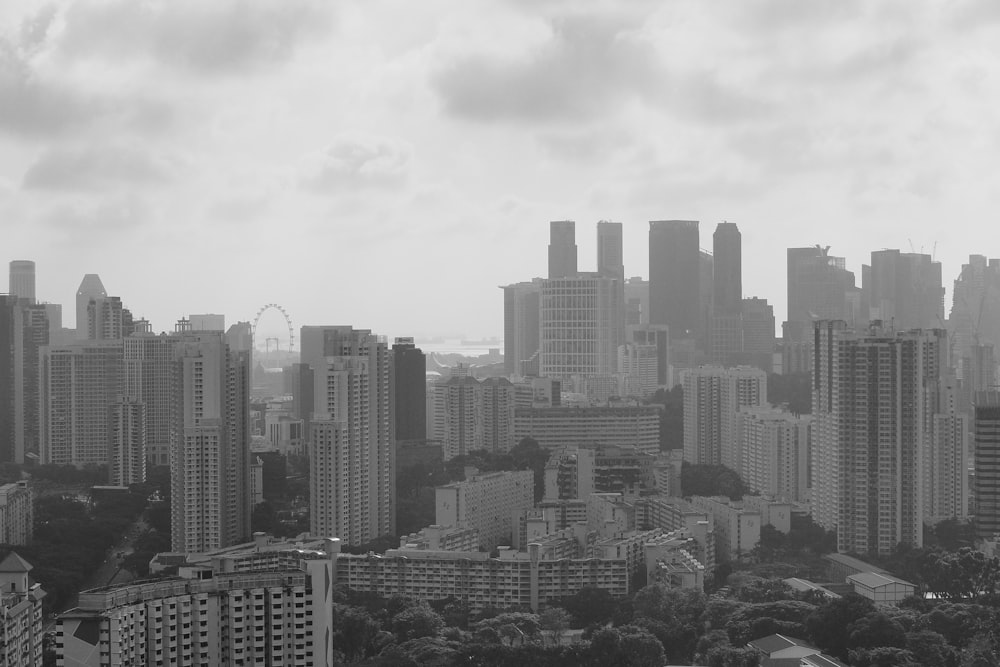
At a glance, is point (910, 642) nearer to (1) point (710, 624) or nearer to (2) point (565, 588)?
(1) point (710, 624)

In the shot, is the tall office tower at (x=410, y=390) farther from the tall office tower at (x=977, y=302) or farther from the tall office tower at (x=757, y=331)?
the tall office tower at (x=757, y=331)

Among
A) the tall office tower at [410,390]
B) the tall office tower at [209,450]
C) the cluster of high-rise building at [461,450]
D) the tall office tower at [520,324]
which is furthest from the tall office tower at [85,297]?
the tall office tower at [520,324]

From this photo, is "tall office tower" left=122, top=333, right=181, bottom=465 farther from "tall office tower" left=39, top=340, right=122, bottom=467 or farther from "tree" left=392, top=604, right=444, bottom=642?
"tree" left=392, top=604, right=444, bottom=642

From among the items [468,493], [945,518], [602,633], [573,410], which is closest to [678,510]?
[468,493]

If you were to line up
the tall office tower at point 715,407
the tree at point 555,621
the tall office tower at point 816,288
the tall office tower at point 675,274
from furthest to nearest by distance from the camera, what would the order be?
1. the tall office tower at point 675,274
2. the tall office tower at point 816,288
3. the tall office tower at point 715,407
4. the tree at point 555,621

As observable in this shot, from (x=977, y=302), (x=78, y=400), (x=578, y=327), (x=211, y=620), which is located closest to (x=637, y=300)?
(x=578, y=327)

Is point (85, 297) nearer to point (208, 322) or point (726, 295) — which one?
point (208, 322)

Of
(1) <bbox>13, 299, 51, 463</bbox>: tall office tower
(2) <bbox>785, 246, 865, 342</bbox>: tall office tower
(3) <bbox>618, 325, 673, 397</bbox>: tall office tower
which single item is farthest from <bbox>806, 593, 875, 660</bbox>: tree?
(2) <bbox>785, 246, 865, 342</bbox>: tall office tower
